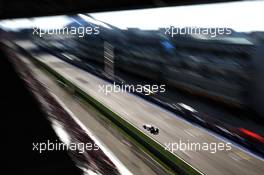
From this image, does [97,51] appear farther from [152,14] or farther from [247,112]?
[247,112]

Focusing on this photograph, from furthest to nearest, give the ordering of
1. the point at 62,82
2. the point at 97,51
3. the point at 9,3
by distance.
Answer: the point at 9,3, the point at 62,82, the point at 97,51

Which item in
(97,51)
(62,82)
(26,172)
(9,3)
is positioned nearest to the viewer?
(26,172)

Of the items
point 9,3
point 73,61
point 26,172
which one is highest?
point 9,3

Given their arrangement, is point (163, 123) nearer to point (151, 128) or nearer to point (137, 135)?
point (151, 128)

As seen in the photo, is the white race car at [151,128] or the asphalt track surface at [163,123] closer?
the asphalt track surface at [163,123]

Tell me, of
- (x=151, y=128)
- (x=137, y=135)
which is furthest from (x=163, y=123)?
(x=137, y=135)

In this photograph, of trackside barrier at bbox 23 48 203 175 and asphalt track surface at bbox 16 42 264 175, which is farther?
trackside barrier at bbox 23 48 203 175

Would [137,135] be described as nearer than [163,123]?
No

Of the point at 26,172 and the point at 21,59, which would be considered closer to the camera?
the point at 26,172

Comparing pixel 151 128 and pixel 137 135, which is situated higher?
pixel 151 128

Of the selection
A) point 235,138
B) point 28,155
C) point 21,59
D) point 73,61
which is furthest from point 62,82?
point 235,138

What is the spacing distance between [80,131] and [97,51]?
661 mm

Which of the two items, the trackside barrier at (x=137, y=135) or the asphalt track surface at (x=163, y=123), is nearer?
the asphalt track surface at (x=163, y=123)

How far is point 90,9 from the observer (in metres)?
3.23
